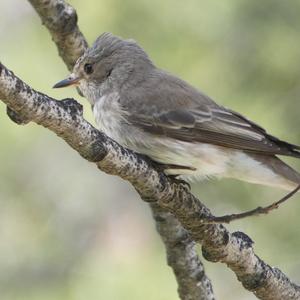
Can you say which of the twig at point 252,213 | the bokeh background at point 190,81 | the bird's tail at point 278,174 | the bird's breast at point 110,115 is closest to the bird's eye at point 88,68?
the bird's breast at point 110,115

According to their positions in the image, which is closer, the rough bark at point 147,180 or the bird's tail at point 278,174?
the rough bark at point 147,180

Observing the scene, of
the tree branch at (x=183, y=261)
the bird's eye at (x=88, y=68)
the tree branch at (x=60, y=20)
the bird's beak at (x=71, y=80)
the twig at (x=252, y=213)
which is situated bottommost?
the twig at (x=252, y=213)

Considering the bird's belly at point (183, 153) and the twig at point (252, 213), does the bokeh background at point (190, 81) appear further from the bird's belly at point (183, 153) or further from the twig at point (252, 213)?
the twig at point (252, 213)

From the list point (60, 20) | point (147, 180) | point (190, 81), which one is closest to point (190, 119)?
point (60, 20)

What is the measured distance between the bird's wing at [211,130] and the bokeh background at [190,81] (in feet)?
4.04

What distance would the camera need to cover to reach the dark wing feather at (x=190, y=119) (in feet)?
15.8

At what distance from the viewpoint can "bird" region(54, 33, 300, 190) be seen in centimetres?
471

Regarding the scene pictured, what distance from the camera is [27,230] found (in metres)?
6.53

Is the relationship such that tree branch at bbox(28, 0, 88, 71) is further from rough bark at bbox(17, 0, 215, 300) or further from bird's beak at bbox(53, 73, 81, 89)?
bird's beak at bbox(53, 73, 81, 89)

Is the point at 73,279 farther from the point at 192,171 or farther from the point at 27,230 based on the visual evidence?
the point at 192,171

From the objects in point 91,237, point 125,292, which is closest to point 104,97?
point 125,292

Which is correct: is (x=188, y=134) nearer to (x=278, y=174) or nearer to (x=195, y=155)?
(x=195, y=155)

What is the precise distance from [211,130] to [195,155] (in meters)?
0.25

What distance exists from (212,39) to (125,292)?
6.33 ft
